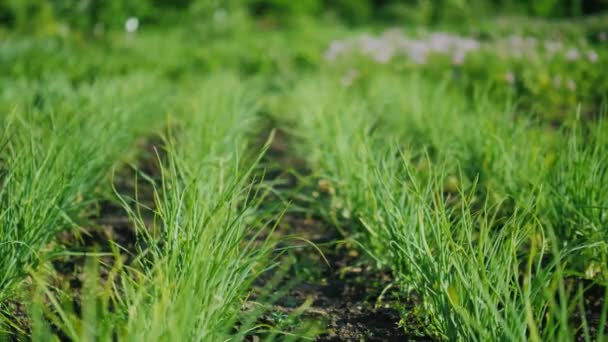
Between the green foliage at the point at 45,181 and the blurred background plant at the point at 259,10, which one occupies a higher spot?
the green foliage at the point at 45,181

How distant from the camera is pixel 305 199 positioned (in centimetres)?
188

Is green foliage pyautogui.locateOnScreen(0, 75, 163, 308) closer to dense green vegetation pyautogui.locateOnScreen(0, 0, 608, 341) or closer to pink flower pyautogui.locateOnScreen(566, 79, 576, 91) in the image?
dense green vegetation pyautogui.locateOnScreen(0, 0, 608, 341)

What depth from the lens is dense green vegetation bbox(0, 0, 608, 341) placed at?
0.98 m

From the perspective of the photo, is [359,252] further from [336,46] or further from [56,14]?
[56,14]

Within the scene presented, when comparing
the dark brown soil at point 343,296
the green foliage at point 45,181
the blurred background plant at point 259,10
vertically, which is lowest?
the blurred background plant at point 259,10

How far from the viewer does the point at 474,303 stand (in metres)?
0.93

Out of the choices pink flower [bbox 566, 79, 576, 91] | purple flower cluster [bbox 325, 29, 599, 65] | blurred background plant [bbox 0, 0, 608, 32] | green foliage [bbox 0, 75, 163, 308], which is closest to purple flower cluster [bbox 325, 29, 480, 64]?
purple flower cluster [bbox 325, 29, 599, 65]

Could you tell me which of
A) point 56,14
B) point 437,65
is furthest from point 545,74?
point 56,14

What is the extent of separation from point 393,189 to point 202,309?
0.62m

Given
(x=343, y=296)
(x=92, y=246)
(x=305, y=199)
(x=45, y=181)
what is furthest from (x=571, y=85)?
(x=45, y=181)

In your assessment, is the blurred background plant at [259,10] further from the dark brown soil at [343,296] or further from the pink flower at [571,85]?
the dark brown soil at [343,296]

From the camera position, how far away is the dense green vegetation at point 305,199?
0.98 meters

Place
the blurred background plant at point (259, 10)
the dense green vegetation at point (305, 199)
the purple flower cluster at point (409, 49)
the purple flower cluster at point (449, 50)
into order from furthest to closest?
the blurred background plant at point (259, 10) → the purple flower cluster at point (409, 49) → the purple flower cluster at point (449, 50) → the dense green vegetation at point (305, 199)

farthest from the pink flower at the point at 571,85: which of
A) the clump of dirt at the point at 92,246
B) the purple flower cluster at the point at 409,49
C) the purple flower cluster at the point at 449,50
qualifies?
the clump of dirt at the point at 92,246
